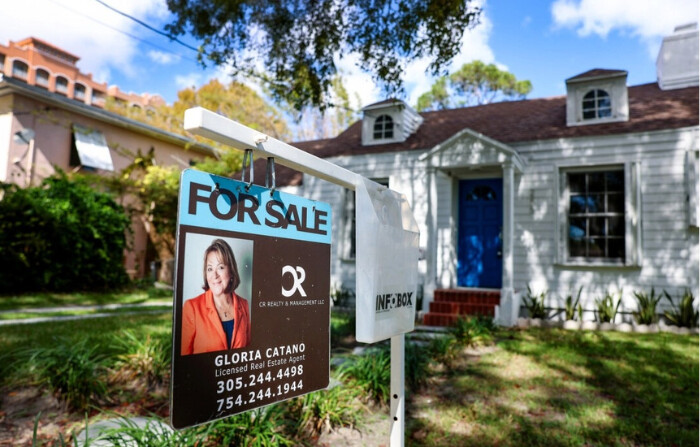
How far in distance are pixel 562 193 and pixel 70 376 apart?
849 centimetres

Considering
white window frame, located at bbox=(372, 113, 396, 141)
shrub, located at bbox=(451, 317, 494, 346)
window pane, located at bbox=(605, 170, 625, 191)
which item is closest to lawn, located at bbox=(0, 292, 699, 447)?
shrub, located at bbox=(451, 317, 494, 346)

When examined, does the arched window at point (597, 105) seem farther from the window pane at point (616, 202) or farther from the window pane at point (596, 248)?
the window pane at point (596, 248)

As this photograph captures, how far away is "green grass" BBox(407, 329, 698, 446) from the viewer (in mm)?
3480

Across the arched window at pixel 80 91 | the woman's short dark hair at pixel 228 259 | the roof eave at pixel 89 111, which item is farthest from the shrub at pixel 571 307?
the arched window at pixel 80 91

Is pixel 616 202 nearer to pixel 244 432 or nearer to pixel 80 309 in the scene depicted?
pixel 244 432

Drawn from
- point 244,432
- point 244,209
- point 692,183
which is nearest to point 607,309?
point 692,183

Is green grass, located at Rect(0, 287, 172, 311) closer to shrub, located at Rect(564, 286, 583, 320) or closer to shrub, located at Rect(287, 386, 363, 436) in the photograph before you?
shrub, located at Rect(287, 386, 363, 436)

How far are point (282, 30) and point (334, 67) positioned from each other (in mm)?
1064

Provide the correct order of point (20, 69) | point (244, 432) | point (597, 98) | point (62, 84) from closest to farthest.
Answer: point (244, 432), point (597, 98), point (20, 69), point (62, 84)

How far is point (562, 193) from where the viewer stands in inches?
359

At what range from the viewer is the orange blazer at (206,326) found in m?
1.13

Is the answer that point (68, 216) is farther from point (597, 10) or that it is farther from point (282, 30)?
point (597, 10)

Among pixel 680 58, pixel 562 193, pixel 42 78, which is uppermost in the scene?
pixel 42 78

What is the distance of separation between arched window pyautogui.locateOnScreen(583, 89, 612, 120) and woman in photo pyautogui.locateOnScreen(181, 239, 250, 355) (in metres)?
9.73
